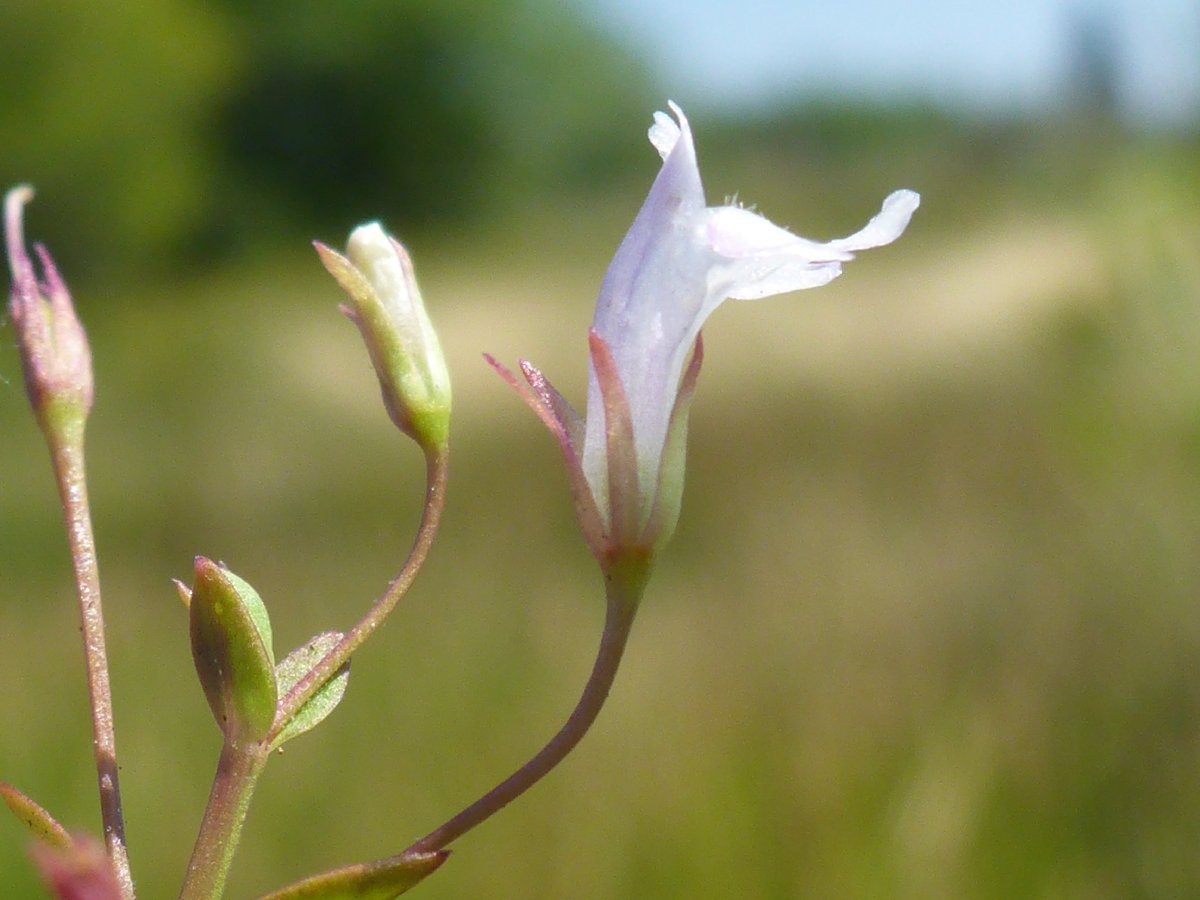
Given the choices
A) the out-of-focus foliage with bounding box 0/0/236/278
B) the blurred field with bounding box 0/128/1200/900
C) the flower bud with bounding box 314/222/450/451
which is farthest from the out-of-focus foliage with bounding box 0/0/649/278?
the flower bud with bounding box 314/222/450/451

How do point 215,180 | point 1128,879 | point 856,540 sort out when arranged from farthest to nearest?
1. point 215,180
2. point 856,540
3. point 1128,879

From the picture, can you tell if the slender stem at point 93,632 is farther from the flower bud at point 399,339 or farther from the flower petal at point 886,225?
the flower petal at point 886,225

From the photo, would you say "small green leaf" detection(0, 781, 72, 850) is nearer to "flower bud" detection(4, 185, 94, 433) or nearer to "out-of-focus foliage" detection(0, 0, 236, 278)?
"flower bud" detection(4, 185, 94, 433)

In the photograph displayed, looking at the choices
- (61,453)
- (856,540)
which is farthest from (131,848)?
(856,540)

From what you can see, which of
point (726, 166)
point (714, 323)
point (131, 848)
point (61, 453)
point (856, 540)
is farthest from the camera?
point (726, 166)

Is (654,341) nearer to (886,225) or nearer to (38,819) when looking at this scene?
(886,225)

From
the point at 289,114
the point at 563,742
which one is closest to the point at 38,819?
the point at 563,742

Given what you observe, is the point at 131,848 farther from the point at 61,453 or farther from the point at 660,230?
the point at 660,230

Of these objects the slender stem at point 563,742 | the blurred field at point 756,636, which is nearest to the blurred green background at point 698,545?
the blurred field at point 756,636
